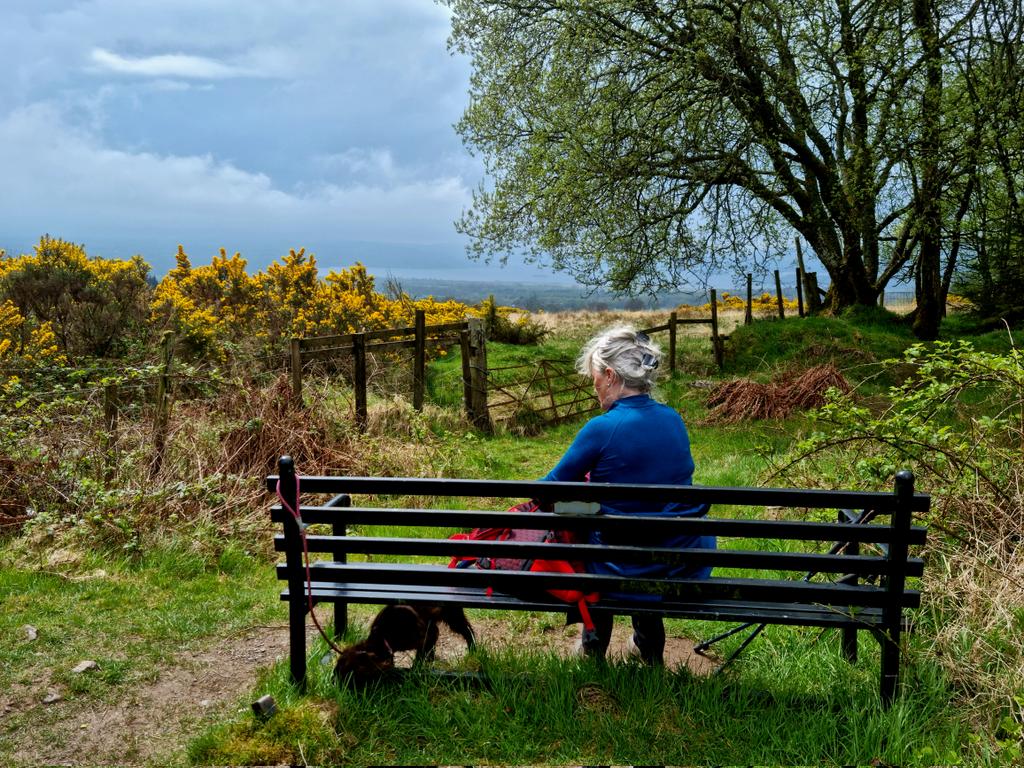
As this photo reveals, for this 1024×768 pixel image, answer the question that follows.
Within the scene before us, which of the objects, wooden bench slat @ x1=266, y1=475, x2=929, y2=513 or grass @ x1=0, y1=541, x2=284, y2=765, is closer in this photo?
wooden bench slat @ x1=266, y1=475, x2=929, y2=513

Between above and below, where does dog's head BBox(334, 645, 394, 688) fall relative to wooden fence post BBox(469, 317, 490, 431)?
below

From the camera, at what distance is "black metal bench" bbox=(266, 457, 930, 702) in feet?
10.9

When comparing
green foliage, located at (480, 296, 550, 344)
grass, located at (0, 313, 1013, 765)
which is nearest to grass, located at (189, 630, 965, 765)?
grass, located at (0, 313, 1013, 765)

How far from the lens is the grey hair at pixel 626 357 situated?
370cm

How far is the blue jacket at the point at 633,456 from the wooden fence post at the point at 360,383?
6322 millimetres

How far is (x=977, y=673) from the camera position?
3.60 metres

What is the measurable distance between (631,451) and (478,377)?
11044mm

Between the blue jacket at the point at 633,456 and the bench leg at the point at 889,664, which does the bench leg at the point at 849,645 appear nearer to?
the bench leg at the point at 889,664

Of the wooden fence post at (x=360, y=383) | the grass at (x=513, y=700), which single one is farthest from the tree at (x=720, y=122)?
the grass at (x=513, y=700)

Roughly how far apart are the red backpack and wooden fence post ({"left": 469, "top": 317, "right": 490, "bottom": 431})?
34.3 feet

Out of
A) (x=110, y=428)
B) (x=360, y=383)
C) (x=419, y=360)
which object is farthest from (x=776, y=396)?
(x=110, y=428)

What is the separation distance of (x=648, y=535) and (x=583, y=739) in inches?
32.8

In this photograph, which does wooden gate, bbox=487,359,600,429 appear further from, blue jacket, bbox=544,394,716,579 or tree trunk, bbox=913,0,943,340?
blue jacket, bbox=544,394,716,579

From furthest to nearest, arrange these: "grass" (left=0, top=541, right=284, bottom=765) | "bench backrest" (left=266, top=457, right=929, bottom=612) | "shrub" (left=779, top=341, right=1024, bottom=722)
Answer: "grass" (left=0, top=541, right=284, bottom=765), "shrub" (left=779, top=341, right=1024, bottom=722), "bench backrest" (left=266, top=457, right=929, bottom=612)
